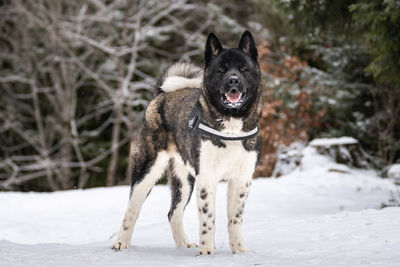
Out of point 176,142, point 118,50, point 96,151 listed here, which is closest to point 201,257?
point 176,142

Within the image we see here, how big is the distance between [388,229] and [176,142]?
A: 2.15m

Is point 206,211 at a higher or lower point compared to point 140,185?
lower

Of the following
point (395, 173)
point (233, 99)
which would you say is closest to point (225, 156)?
point (233, 99)

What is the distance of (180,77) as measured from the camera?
16.7 ft

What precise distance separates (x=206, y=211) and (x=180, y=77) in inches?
70.6

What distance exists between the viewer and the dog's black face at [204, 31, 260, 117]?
365 cm

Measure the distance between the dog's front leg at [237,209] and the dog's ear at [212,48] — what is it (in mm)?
1077

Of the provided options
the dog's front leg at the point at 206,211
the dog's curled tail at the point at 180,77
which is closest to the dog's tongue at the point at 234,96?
the dog's front leg at the point at 206,211

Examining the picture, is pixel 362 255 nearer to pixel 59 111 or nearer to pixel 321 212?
pixel 321 212

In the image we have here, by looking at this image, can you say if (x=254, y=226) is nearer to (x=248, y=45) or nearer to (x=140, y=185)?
(x=140, y=185)

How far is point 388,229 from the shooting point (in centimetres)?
422

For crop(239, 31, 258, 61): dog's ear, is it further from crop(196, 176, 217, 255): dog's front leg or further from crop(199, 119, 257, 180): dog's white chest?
crop(196, 176, 217, 255): dog's front leg

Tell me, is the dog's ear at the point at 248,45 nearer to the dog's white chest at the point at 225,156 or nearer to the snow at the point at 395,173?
the dog's white chest at the point at 225,156

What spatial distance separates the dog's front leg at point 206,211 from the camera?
12.6 feet
